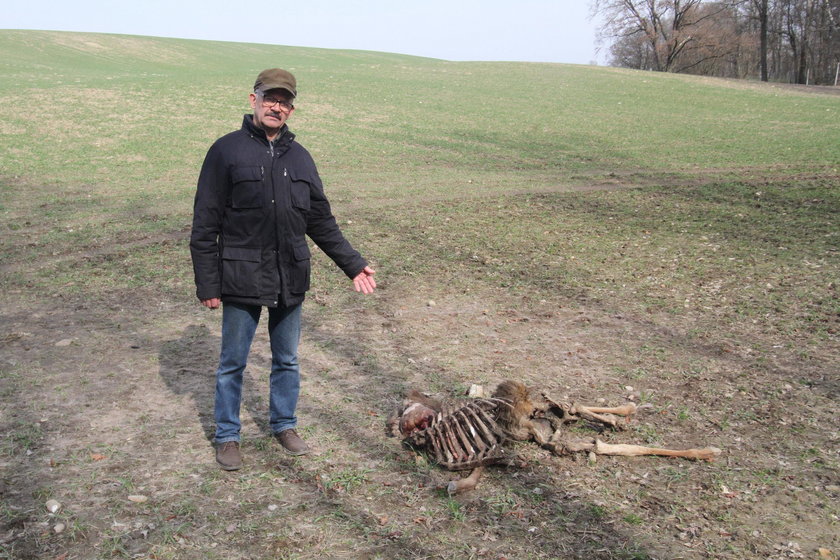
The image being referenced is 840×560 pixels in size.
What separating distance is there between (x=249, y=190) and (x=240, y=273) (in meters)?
0.48

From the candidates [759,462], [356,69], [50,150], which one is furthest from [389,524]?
[356,69]

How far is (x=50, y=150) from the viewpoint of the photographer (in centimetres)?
1912

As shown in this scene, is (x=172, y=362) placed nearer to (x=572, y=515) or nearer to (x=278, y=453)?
(x=278, y=453)

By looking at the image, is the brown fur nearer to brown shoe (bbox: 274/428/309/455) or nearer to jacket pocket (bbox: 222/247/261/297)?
brown shoe (bbox: 274/428/309/455)

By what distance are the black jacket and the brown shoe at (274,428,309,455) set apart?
0.86m

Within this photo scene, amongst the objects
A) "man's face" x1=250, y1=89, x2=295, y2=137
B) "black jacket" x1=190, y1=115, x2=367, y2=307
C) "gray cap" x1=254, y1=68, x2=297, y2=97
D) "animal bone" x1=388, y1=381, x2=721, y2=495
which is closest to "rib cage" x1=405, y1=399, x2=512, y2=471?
"animal bone" x1=388, y1=381, x2=721, y2=495

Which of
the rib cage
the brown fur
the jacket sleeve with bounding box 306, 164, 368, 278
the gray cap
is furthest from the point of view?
the jacket sleeve with bounding box 306, 164, 368, 278

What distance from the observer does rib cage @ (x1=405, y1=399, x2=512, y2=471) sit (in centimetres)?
408

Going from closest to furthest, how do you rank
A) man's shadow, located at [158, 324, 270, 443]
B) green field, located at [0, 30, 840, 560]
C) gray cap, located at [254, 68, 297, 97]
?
1. green field, located at [0, 30, 840, 560]
2. gray cap, located at [254, 68, 297, 97]
3. man's shadow, located at [158, 324, 270, 443]

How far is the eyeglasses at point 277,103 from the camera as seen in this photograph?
158 inches

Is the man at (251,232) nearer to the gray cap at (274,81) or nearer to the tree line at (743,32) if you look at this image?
the gray cap at (274,81)

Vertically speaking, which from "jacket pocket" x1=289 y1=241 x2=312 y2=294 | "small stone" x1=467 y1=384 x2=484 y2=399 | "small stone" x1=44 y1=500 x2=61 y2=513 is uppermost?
"jacket pocket" x1=289 y1=241 x2=312 y2=294

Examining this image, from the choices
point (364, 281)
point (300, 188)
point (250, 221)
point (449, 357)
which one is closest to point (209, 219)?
point (250, 221)

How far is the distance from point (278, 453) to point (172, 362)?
1933 mm
